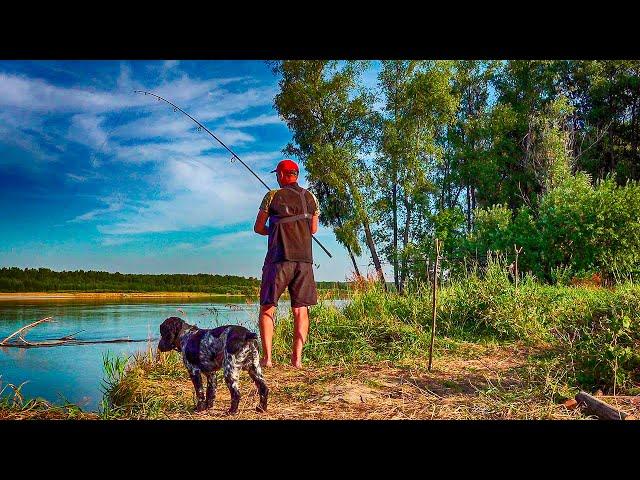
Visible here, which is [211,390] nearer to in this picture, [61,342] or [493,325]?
[61,342]

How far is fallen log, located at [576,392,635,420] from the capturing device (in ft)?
11.4

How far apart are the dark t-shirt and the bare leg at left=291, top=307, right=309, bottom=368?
0.48m

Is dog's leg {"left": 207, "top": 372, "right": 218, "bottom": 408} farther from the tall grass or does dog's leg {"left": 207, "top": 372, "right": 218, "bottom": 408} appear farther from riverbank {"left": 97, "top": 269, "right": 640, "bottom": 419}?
the tall grass

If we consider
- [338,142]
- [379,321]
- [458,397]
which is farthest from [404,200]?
[458,397]

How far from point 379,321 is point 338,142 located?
8644 millimetres

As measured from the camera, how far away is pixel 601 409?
11.9ft

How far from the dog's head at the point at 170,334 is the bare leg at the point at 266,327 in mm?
1336

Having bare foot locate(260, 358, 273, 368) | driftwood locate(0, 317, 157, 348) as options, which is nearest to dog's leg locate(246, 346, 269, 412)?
bare foot locate(260, 358, 273, 368)

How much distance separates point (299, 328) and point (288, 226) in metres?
0.89

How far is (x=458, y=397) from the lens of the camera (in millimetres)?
4238

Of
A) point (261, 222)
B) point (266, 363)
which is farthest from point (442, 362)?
point (261, 222)

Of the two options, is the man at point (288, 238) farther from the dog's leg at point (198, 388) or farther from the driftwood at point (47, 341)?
the driftwood at point (47, 341)

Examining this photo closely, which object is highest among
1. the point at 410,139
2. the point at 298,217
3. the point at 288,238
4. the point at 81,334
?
the point at 410,139
